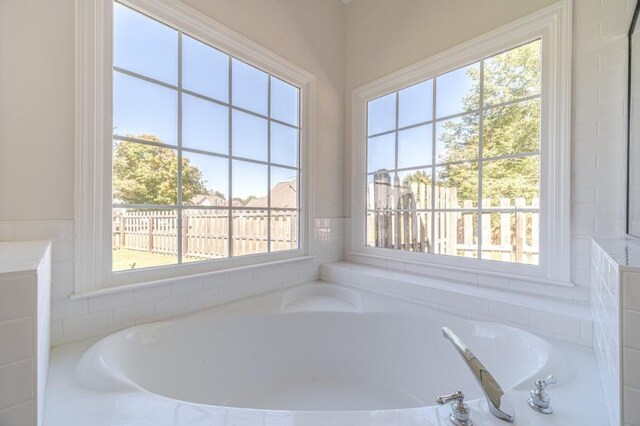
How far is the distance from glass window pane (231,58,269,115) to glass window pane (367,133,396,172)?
0.93 m

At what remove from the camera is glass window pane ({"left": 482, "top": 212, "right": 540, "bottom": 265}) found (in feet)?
4.93

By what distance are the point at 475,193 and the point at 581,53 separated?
2.69ft

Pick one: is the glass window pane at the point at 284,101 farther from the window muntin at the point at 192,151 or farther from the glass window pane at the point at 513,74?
the glass window pane at the point at 513,74

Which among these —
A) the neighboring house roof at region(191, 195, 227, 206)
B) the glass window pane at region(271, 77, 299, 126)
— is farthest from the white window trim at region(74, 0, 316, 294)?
the glass window pane at region(271, 77, 299, 126)

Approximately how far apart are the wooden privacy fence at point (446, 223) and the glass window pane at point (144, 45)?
1612mm

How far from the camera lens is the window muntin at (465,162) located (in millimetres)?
1535

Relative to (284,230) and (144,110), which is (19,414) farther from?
A: (284,230)

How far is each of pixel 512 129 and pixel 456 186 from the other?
435 mm

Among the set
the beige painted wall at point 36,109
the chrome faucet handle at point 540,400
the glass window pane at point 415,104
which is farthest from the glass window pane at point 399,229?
the beige painted wall at point 36,109

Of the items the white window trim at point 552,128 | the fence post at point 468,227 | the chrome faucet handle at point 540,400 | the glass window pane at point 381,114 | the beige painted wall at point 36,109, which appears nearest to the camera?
the chrome faucet handle at point 540,400

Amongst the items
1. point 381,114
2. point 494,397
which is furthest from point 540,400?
point 381,114

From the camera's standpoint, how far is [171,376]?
121 centimetres

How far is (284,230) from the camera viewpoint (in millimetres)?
2043

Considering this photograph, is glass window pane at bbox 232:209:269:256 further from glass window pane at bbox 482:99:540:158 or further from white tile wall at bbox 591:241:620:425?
white tile wall at bbox 591:241:620:425
